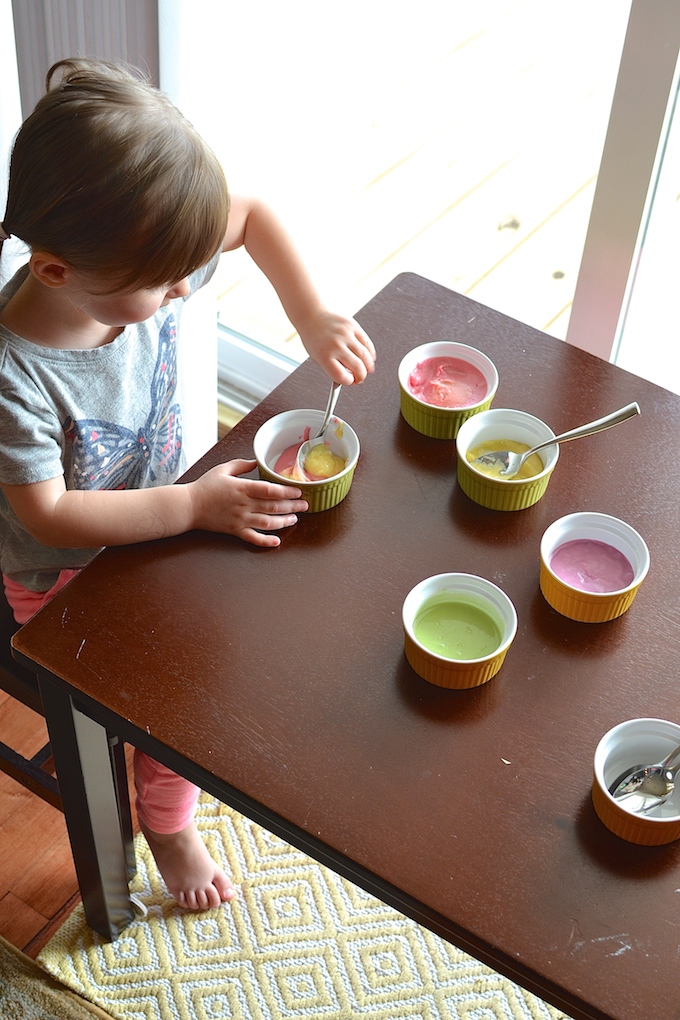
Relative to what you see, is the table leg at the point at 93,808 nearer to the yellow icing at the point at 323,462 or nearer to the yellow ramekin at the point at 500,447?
the yellow icing at the point at 323,462

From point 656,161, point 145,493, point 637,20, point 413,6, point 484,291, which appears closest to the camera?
point 145,493

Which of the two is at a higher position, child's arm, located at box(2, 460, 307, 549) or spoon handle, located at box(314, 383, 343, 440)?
spoon handle, located at box(314, 383, 343, 440)

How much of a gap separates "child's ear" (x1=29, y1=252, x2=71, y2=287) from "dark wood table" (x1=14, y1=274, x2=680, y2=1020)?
0.72ft

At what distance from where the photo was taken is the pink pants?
1.24m

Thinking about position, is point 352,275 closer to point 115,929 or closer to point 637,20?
point 637,20

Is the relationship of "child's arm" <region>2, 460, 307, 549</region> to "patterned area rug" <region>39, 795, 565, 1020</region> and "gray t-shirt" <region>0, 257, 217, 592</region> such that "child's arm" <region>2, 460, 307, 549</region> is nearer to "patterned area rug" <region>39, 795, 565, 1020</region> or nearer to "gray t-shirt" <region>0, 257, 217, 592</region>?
"gray t-shirt" <region>0, 257, 217, 592</region>

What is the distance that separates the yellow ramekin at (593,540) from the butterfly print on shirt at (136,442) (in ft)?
1.63

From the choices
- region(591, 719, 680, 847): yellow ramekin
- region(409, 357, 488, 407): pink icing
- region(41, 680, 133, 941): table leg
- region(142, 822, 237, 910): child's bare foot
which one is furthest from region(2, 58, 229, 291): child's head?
region(142, 822, 237, 910): child's bare foot

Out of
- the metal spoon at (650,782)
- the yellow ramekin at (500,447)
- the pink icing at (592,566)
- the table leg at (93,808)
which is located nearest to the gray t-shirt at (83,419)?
the table leg at (93,808)

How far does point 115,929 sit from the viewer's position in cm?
143

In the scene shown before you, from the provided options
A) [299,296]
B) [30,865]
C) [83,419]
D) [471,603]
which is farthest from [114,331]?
[30,865]

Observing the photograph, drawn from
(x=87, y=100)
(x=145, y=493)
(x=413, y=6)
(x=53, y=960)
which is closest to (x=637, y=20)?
(x=413, y=6)

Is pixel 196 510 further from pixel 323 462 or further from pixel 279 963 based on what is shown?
pixel 279 963

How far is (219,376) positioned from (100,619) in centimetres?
131
